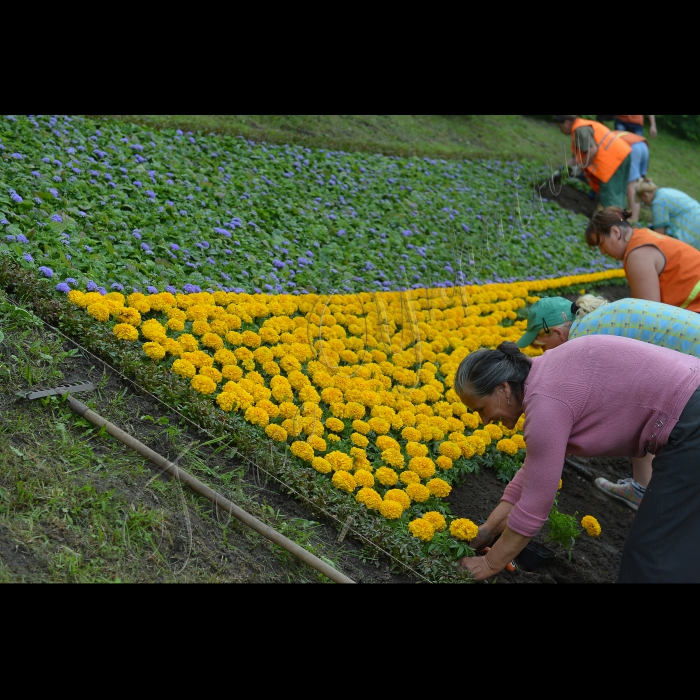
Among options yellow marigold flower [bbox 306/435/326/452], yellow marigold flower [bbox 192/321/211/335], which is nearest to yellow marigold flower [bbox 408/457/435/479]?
yellow marigold flower [bbox 306/435/326/452]

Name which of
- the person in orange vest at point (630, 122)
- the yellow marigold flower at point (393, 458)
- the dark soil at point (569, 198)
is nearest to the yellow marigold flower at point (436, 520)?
the yellow marigold flower at point (393, 458)

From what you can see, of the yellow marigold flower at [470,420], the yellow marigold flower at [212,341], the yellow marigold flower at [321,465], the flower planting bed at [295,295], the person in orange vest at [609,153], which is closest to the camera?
the yellow marigold flower at [321,465]

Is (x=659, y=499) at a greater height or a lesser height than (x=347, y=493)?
greater

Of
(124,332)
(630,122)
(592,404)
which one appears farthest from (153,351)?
(630,122)

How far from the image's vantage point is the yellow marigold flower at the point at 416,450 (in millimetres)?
3834

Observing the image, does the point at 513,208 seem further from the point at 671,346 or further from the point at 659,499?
the point at 659,499

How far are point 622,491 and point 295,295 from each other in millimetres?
2302

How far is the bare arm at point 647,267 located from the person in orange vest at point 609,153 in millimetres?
3389

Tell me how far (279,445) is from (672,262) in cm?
245

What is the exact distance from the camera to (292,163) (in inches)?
258

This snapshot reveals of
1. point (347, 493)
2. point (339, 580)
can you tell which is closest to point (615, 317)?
point (347, 493)

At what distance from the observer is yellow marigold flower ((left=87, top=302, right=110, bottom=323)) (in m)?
3.85

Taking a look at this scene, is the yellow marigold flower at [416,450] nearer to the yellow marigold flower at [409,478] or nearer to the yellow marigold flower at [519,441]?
the yellow marigold flower at [409,478]

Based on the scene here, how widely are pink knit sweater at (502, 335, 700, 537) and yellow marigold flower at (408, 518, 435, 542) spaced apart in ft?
1.84
